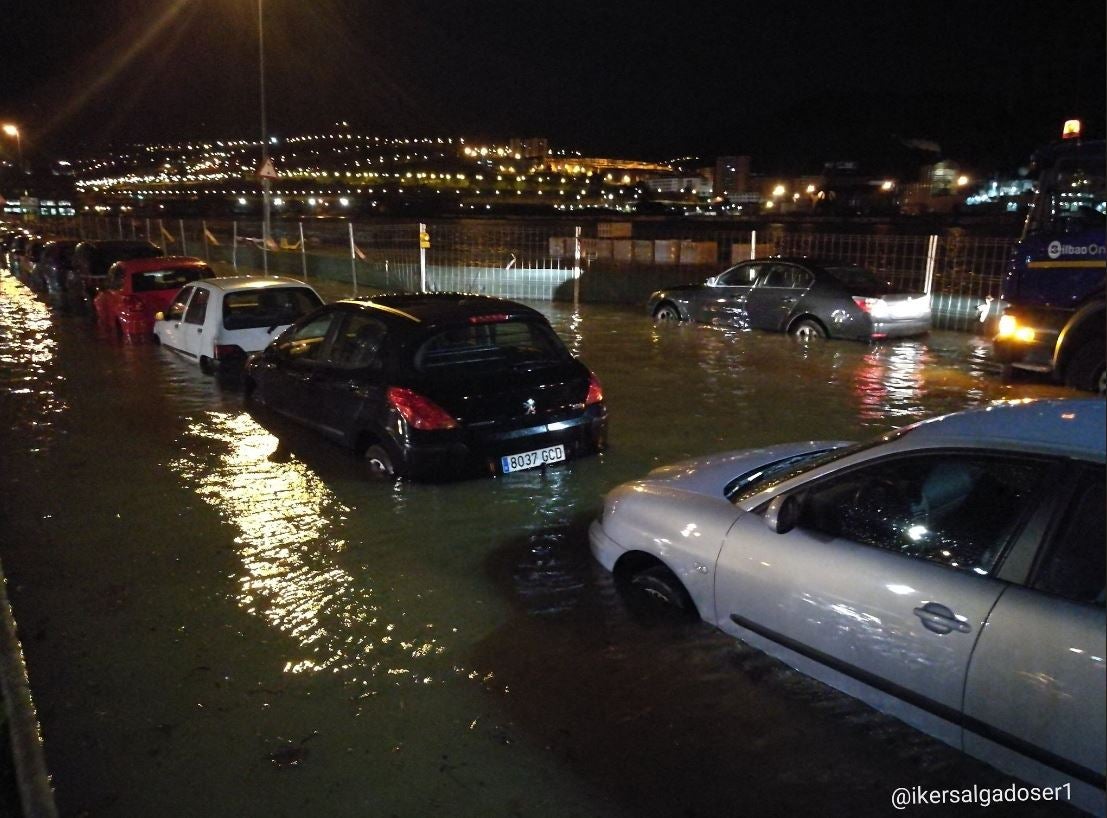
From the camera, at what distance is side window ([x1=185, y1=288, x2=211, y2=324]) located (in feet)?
40.9

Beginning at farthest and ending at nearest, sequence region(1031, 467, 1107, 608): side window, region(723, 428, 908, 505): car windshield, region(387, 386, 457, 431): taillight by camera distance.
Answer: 1. region(387, 386, 457, 431): taillight
2. region(723, 428, 908, 505): car windshield
3. region(1031, 467, 1107, 608): side window

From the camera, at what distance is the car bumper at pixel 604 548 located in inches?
201

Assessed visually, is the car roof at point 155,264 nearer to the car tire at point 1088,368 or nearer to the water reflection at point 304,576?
the water reflection at point 304,576

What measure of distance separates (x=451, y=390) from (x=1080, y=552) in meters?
4.70

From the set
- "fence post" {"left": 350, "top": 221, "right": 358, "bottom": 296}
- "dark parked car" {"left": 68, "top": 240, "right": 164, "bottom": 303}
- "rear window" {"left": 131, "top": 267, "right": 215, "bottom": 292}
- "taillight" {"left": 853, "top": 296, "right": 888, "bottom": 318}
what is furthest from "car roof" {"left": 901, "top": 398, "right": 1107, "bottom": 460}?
"fence post" {"left": 350, "top": 221, "right": 358, "bottom": 296}

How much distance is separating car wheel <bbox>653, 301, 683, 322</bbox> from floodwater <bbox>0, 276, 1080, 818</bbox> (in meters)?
8.24

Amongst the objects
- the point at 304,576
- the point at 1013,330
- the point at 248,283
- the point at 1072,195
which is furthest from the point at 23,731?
the point at 1072,195

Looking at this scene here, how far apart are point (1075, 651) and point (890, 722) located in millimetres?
1098

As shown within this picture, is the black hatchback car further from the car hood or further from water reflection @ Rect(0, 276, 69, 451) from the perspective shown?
water reflection @ Rect(0, 276, 69, 451)

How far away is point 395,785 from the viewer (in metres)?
3.58

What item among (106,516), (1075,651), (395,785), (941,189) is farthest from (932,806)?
(941,189)

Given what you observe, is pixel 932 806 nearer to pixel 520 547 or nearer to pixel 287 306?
pixel 520 547

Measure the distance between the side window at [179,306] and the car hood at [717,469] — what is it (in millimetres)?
9848

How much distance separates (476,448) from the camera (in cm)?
710
